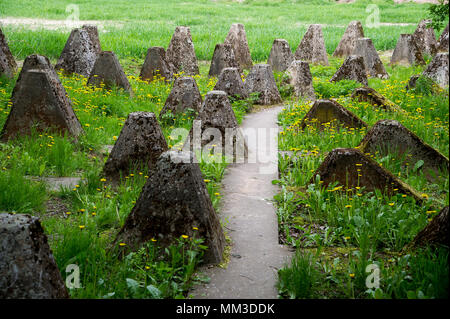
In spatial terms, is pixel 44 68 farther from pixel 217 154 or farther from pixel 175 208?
pixel 175 208

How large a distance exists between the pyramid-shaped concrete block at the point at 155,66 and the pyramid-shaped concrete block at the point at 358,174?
24.5 feet

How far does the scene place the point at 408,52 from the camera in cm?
1521

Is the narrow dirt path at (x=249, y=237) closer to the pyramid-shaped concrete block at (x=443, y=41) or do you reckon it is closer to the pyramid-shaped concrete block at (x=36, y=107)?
the pyramid-shaped concrete block at (x=36, y=107)

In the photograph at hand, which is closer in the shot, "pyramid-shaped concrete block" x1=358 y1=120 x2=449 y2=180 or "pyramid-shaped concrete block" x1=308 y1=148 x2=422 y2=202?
"pyramid-shaped concrete block" x1=308 y1=148 x2=422 y2=202

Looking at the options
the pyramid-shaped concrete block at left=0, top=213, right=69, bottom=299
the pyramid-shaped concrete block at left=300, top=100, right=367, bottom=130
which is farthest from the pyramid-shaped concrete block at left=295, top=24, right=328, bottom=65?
the pyramid-shaped concrete block at left=0, top=213, right=69, bottom=299

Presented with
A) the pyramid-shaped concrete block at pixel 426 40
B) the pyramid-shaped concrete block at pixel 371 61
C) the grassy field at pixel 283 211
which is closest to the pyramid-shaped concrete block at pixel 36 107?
the grassy field at pixel 283 211

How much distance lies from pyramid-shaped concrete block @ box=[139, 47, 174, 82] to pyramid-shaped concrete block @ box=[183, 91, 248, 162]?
5.17 m

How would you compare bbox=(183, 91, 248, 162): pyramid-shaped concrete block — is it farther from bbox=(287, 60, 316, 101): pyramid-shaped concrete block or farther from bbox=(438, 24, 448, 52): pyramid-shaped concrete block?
bbox=(438, 24, 448, 52): pyramid-shaped concrete block

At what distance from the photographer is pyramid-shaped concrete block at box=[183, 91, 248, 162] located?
672 centimetres

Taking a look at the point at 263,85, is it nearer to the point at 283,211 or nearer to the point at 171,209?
the point at 283,211

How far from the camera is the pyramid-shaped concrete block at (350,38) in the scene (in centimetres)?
1692
